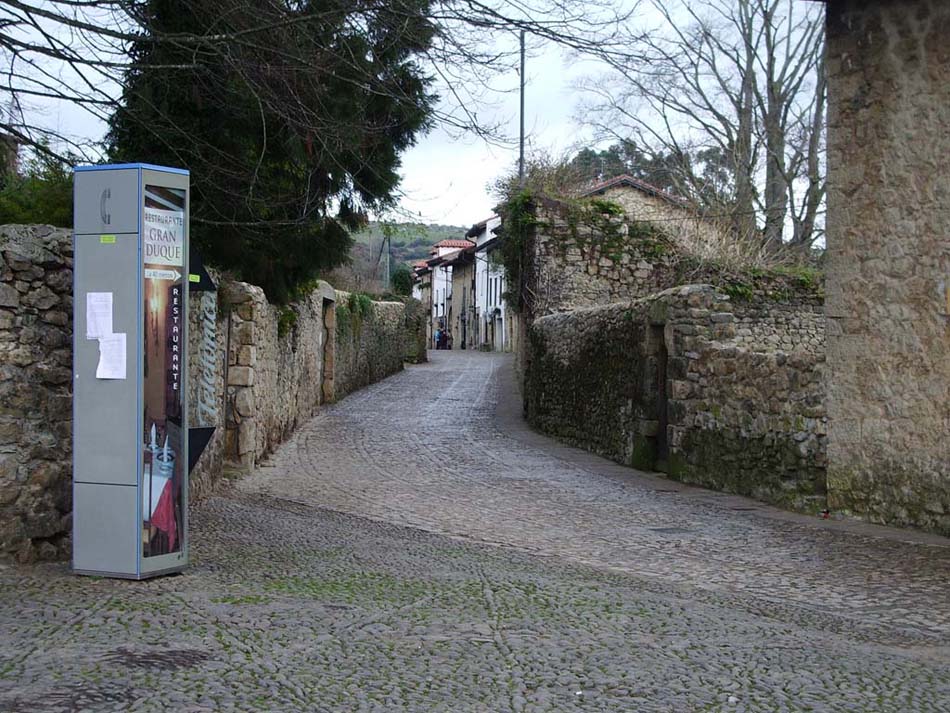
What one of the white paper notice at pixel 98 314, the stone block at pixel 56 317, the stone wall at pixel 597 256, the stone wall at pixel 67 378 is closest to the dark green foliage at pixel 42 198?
the stone wall at pixel 67 378

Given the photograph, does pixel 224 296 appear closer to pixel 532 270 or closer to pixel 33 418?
pixel 33 418

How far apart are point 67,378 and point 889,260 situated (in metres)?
6.56

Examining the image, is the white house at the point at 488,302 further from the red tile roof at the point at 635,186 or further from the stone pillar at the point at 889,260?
the stone pillar at the point at 889,260

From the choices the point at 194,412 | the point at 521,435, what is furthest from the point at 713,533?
the point at 521,435

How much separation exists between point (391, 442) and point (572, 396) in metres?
3.03

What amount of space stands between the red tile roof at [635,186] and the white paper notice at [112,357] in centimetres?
1809

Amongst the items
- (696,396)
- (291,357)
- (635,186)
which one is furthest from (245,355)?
(635,186)

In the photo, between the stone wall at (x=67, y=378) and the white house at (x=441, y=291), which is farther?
the white house at (x=441, y=291)

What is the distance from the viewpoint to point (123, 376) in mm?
6164

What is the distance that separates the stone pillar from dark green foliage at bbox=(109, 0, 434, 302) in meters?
3.76

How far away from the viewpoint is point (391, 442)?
50.4 feet

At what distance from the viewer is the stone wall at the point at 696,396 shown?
10.2m

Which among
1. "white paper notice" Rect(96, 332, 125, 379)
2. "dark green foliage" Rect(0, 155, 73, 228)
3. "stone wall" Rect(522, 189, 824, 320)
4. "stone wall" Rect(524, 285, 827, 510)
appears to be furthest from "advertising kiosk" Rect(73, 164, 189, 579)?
"stone wall" Rect(522, 189, 824, 320)

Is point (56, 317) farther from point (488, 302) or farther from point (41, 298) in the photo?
point (488, 302)
